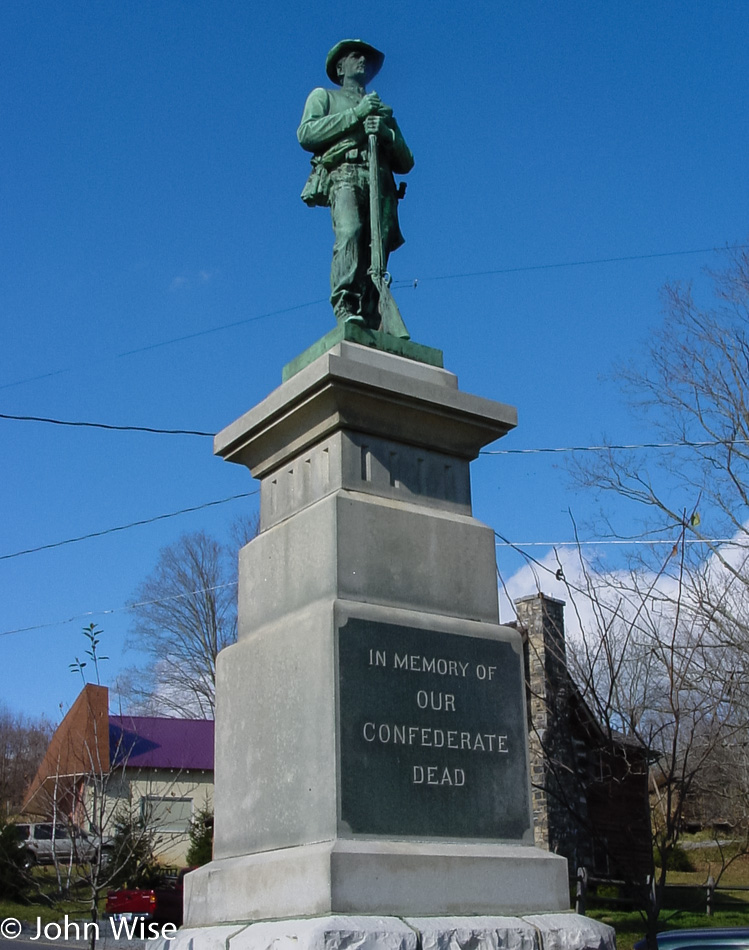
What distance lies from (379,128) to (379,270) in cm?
82

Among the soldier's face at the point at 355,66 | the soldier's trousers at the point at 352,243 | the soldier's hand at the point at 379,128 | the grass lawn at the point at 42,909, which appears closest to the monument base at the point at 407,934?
the soldier's trousers at the point at 352,243

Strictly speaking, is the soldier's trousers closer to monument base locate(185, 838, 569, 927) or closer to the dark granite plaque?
the dark granite plaque

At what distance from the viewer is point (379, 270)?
571 cm

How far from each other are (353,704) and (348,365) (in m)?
1.55

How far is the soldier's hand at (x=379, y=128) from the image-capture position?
5.83m

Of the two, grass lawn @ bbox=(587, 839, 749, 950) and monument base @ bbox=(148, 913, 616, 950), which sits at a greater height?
monument base @ bbox=(148, 913, 616, 950)

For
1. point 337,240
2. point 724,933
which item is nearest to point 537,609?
point 724,933

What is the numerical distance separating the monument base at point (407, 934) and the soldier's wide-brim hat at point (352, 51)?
15.5 ft

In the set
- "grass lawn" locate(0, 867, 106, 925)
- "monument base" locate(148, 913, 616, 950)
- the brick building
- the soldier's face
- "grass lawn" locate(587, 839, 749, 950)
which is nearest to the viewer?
"monument base" locate(148, 913, 616, 950)

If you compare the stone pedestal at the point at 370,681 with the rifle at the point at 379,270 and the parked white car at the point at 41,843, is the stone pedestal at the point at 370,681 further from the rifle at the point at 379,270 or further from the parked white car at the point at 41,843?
the parked white car at the point at 41,843

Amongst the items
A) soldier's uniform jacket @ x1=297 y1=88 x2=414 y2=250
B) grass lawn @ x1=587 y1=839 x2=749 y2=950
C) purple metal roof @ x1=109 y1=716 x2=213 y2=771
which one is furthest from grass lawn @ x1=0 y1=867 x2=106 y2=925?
soldier's uniform jacket @ x1=297 y1=88 x2=414 y2=250

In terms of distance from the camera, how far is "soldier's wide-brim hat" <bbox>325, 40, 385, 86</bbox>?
629cm

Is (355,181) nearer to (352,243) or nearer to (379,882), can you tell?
(352,243)

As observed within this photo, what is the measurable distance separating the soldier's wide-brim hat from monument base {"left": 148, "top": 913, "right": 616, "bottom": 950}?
4.71 m
